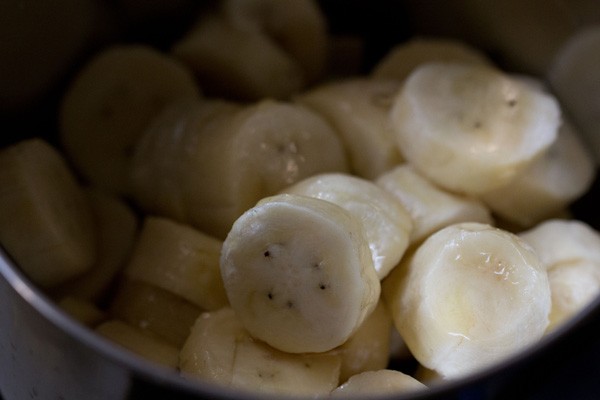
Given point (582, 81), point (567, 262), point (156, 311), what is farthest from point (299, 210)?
point (582, 81)

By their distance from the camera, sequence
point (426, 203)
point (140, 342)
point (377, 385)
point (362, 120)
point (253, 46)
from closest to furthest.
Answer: point (377, 385)
point (140, 342)
point (426, 203)
point (362, 120)
point (253, 46)

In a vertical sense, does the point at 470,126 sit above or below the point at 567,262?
above

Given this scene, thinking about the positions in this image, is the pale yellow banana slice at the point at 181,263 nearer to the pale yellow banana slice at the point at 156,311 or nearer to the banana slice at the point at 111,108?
the pale yellow banana slice at the point at 156,311

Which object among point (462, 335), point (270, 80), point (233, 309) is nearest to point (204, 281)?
point (233, 309)

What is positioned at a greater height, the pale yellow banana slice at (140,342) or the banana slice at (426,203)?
the banana slice at (426,203)

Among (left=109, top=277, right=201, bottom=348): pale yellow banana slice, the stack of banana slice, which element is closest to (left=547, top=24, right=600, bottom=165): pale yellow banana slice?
the stack of banana slice

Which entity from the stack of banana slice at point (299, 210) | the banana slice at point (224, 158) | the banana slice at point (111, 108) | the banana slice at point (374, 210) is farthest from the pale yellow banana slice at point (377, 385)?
the banana slice at point (111, 108)

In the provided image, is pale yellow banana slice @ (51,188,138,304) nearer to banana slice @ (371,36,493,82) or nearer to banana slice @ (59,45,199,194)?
A: banana slice @ (59,45,199,194)

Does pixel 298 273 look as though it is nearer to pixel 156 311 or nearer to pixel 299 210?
pixel 299 210
